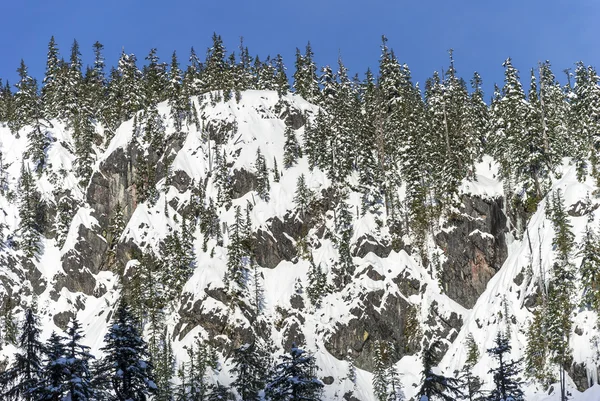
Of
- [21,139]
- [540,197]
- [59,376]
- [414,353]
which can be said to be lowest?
[59,376]

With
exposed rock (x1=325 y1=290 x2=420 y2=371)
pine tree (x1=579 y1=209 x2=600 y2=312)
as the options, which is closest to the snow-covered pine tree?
pine tree (x1=579 y1=209 x2=600 y2=312)

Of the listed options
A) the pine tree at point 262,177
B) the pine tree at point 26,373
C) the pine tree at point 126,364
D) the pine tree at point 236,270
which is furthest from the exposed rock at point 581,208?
the pine tree at point 26,373

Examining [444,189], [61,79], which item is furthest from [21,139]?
[444,189]

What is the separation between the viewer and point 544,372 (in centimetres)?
5050

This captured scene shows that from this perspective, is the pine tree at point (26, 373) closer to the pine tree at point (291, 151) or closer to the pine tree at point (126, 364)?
the pine tree at point (126, 364)

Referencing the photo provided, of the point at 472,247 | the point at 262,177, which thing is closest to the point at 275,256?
the point at 262,177

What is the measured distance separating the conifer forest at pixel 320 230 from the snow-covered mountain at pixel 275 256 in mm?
267

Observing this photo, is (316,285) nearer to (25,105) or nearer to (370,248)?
(370,248)

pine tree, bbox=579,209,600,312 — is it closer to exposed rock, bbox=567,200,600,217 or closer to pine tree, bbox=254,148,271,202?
exposed rock, bbox=567,200,600,217

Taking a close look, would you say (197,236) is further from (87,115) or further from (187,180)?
(87,115)

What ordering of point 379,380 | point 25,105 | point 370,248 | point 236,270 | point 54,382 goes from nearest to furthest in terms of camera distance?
point 54,382 < point 379,380 < point 236,270 < point 370,248 < point 25,105

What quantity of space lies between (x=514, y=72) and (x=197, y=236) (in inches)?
2038

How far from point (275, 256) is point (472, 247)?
90.8ft

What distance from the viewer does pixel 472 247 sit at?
72062mm
